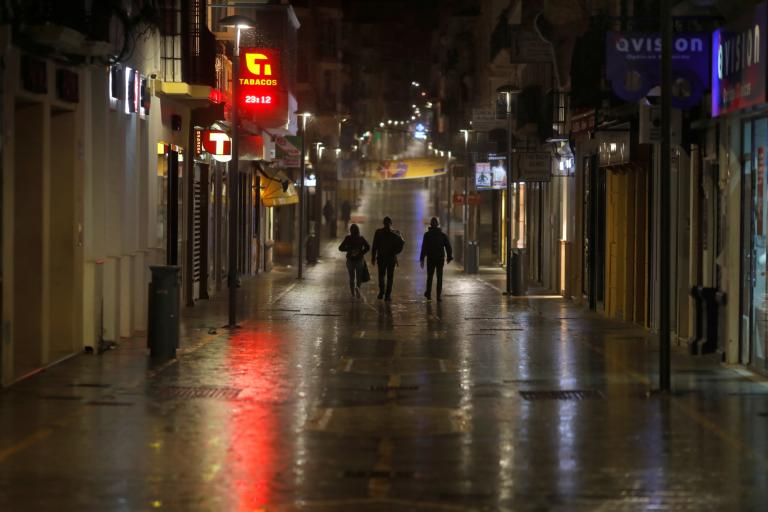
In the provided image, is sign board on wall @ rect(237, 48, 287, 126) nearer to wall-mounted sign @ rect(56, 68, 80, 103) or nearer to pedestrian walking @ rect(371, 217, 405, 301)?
pedestrian walking @ rect(371, 217, 405, 301)

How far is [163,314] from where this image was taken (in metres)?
18.4

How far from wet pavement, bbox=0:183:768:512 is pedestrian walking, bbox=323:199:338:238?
52.3 metres

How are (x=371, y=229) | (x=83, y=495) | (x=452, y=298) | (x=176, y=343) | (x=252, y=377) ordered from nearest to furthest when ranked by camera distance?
1. (x=83, y=495)
2. (x=252, y=377)
3. (x=176, y=343)
4. (x=452, y=298)
5. (x=371, y=229)

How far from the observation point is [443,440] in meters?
11.8

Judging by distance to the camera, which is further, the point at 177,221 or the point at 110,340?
the point at 177,221

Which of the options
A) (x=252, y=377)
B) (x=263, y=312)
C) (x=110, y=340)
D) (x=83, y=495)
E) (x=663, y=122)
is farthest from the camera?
(x=263, y=312)

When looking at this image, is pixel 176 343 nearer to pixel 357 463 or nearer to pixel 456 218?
pixel 357 463

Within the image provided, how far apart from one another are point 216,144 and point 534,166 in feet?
26.2

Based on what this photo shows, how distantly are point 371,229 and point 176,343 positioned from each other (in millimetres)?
56491

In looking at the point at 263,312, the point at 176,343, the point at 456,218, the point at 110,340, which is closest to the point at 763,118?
the point at 176,343

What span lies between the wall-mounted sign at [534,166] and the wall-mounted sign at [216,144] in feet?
24.5

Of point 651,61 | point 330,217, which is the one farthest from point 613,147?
point 330,217

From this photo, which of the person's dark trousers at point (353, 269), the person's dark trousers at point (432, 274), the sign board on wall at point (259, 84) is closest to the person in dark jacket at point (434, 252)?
the person's dark trousers at point (432, 274)

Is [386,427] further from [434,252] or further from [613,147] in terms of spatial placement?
[434,252]
